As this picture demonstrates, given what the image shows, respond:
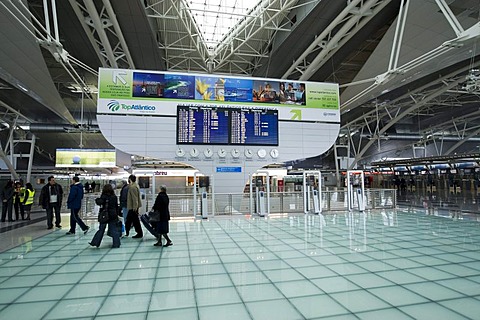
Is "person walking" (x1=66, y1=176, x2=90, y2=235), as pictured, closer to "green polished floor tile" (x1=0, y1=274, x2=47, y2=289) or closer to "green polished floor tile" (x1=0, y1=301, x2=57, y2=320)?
"green polished floor tile" (x1=0, y1=274, x2=47, y2=289)

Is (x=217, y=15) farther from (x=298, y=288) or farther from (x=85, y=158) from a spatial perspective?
(x=298, y=288)

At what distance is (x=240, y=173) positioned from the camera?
12.4 meters

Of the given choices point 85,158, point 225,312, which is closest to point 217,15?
point 85,158

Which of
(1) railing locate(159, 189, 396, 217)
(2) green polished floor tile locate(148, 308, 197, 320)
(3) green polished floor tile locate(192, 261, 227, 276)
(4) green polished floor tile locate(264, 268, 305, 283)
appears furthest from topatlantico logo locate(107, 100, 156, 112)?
(2) green polished floor tile locate(148, 308, 197, 320)

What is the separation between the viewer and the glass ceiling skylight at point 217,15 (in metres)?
15.8

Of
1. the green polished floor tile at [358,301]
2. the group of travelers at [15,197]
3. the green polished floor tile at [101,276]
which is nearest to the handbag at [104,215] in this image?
the green polished floor tile at [101,276]

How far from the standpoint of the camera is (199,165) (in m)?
12.0

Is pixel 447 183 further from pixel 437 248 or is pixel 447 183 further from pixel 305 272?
pixel 305 272

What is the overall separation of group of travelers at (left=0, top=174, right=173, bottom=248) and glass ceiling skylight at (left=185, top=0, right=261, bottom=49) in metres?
10.0

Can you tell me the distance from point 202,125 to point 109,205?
5711mm

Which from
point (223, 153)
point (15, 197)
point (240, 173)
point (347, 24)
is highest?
point (347, 24)

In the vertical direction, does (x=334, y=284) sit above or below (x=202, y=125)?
below

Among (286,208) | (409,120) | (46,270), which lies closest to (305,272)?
(46,270)

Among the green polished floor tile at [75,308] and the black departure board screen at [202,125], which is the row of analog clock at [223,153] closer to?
the black departure board screen at [202,125]
